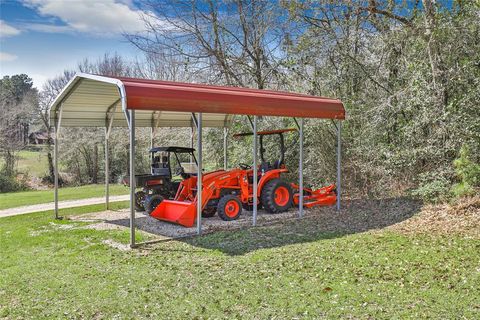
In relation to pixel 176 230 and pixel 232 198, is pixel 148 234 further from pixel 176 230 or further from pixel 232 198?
pixel 232 198

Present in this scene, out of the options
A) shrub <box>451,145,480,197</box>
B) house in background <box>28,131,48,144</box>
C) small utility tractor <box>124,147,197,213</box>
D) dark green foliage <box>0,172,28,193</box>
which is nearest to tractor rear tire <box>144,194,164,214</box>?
small utility tractor <box>124,147,197,213</box>

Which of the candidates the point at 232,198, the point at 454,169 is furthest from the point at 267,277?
the point at 454,169

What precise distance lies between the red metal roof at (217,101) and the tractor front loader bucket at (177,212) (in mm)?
1996

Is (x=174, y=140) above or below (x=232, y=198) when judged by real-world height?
above

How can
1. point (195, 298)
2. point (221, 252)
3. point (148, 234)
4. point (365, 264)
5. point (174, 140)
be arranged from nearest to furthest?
1. point (195, 298)
2. point (365, 264)
3. point (221, 252)
4. point (148, 234)
5. point (174, 140)

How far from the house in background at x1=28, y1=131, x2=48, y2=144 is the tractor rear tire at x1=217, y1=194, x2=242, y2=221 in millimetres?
18355

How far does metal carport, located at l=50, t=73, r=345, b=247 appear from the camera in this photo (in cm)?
681

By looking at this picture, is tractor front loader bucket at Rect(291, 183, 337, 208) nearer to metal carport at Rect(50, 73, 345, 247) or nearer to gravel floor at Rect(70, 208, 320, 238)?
gravel floor at Rect(70, 208, 320, 238)

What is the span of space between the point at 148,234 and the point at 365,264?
409cm

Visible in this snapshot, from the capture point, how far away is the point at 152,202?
948 cm

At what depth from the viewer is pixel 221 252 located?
638 cm

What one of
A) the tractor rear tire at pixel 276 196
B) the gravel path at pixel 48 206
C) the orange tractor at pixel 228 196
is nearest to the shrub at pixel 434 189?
the orange tractor at pixel 228 196

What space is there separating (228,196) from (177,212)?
3.96 ft

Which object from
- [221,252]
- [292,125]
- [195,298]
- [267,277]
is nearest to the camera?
[195,298]
